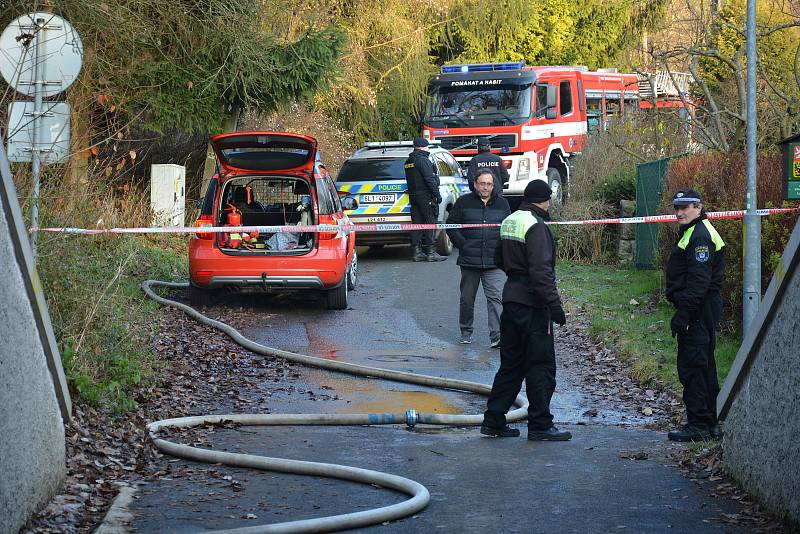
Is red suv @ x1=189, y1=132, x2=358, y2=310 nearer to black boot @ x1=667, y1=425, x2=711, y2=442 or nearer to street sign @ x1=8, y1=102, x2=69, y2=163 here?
street sign @ x1=8, y1=102, x2=69, y2=163

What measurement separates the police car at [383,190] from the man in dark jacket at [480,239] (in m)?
6.45

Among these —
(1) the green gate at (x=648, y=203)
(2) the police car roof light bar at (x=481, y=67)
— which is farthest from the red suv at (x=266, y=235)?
(2) the police car roof light bar at (x=481, y=67)

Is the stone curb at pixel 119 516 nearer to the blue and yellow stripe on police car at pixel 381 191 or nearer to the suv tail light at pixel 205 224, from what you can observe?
the suv tail light at pixel 205 224

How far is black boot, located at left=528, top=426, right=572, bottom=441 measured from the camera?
7.77 metres

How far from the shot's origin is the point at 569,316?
13672 mm

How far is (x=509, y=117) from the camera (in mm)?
23266

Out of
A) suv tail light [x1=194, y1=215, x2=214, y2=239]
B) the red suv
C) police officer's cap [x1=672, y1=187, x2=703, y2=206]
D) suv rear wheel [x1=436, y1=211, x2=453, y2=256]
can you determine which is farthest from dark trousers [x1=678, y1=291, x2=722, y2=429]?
suv rear wheel [x1=436, y1=211, x2=453, y2=256]

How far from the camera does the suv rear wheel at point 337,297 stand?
1380 cm

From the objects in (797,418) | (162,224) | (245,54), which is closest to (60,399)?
(797,418)

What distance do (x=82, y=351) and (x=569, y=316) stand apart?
717 centimetres

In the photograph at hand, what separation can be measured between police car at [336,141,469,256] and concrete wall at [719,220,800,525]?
1212 cm

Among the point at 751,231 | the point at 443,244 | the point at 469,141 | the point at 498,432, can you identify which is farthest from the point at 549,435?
the point at 469,141

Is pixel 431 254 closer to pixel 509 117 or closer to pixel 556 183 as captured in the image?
pixel 509 117

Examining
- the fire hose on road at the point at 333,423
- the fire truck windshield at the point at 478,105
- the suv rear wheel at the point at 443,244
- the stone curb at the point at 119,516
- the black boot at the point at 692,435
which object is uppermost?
the fire truck windshield at the point at 478,105
